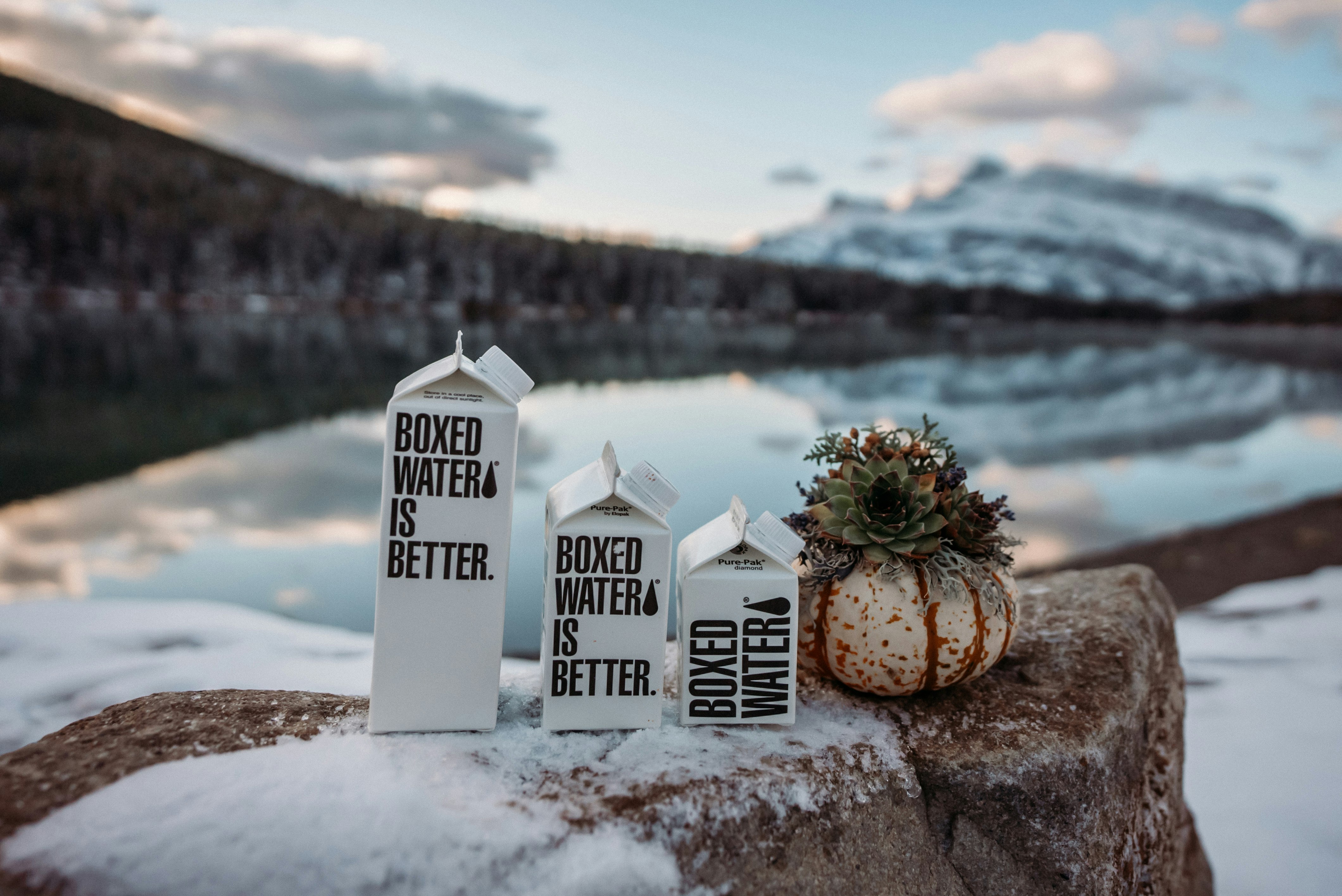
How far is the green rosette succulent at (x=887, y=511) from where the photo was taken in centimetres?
216

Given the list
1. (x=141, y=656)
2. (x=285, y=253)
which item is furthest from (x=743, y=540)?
(x=285, y=253)

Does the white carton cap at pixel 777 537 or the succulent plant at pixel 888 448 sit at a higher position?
the succulent plant at pixel 888 448

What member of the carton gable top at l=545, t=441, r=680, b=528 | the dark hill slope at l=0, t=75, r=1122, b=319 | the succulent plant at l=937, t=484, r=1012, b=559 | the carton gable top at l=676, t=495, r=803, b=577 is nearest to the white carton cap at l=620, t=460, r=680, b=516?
the carton gable top at l=545, t=441, r=680, b=528

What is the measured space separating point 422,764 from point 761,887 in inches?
32.2

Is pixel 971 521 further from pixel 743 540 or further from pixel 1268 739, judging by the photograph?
pixel 1268 739

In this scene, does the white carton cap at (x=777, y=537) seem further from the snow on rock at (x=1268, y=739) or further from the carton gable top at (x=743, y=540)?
the snow on rock at (x=1268, y=739)

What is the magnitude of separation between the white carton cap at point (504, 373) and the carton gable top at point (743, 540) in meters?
0.59

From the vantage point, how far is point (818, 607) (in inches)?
89.3

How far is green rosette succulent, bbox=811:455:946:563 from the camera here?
2.16m

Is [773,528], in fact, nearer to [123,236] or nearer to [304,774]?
[304,774]

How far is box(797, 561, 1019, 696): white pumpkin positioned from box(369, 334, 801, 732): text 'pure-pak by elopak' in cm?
23

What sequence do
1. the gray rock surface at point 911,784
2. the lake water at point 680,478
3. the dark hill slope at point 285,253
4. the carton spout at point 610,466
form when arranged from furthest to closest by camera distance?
the dark hill slope at point 285,253
the lake water at point 680,478
the carton spout at point 610,466
the gray rock surface at point 911,784

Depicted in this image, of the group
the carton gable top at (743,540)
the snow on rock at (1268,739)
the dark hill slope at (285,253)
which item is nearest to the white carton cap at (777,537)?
the carton gable top at (743,540)

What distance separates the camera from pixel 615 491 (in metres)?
1.91
